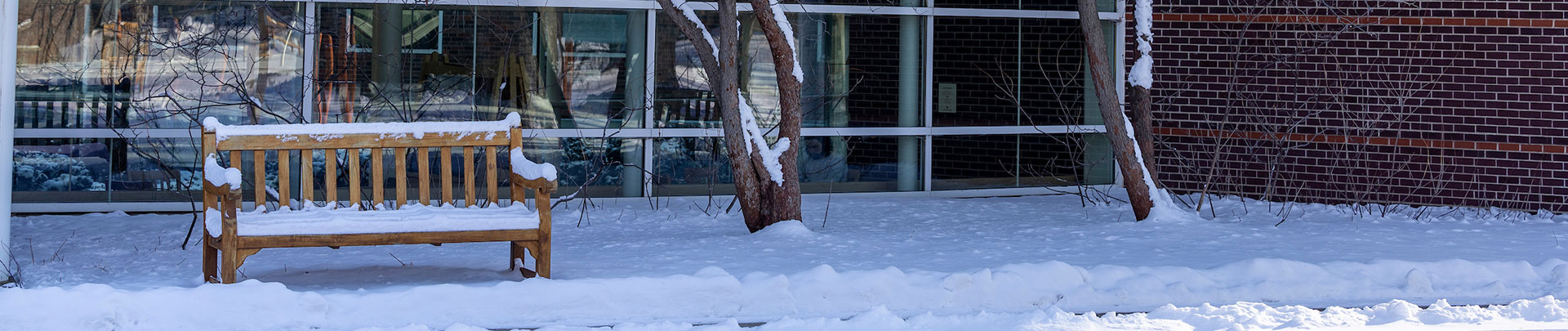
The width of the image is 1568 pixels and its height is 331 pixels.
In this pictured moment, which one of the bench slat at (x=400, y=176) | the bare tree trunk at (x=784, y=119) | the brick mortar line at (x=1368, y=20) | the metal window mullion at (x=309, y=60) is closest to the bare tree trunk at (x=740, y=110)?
the bare tree trunk at (x=784, y=119)

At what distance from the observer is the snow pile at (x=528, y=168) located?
5090 millimetres

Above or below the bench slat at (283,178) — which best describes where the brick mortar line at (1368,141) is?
above

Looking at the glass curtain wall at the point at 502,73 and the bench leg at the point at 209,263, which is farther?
the glass curtain wall at the point at 502,73

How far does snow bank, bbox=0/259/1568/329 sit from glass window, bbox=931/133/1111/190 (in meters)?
3.98

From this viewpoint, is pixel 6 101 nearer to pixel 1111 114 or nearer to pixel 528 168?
pixel 528 168

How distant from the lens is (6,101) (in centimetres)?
502

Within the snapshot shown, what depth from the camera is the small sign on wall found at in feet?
30.9

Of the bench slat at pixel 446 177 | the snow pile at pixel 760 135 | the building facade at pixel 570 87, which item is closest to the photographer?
the bench slat at pixel 446 177

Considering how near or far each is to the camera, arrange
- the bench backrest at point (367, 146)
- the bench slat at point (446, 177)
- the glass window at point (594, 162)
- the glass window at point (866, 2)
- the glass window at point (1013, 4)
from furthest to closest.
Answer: the glass window at point (1013, 4)
the glass window at point (866, 2)
the glass window at point (594, 162)
the bench slat at point (446, 177)
the bench backrest at point (367, 146)

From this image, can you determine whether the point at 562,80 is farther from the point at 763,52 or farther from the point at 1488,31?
the point at 1488,31

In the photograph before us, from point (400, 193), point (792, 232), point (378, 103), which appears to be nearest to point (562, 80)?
point (378, 103)

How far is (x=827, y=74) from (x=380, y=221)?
178 inches

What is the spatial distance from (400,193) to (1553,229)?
20.0 feet

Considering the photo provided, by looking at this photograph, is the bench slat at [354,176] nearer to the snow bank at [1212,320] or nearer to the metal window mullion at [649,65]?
the snow bank at [1212,320]
